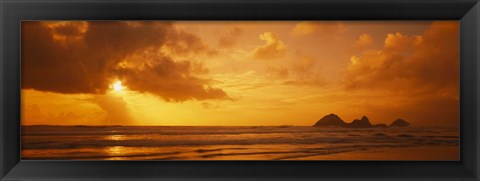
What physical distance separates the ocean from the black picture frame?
45 mm

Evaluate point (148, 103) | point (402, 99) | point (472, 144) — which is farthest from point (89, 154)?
point (472, 144)

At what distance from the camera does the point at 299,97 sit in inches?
89.8

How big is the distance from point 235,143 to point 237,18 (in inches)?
20.4

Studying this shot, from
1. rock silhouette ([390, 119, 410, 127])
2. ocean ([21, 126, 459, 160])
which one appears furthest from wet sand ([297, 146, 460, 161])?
rock silhouette ([390, 119, 410, 127])

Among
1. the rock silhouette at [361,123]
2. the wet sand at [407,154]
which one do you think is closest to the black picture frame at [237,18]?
the wet sand at [407,154]

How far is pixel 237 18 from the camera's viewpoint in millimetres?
2160

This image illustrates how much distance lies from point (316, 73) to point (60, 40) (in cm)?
109

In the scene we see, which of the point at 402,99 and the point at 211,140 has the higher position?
the point at 402,99

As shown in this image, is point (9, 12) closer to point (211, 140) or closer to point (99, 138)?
point (99, 138)

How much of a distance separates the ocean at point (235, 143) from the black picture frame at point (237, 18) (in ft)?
0.15

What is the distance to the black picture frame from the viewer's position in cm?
209

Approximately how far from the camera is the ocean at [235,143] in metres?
2.18

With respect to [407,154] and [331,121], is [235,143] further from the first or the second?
[407,154]

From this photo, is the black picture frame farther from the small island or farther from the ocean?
the small island
